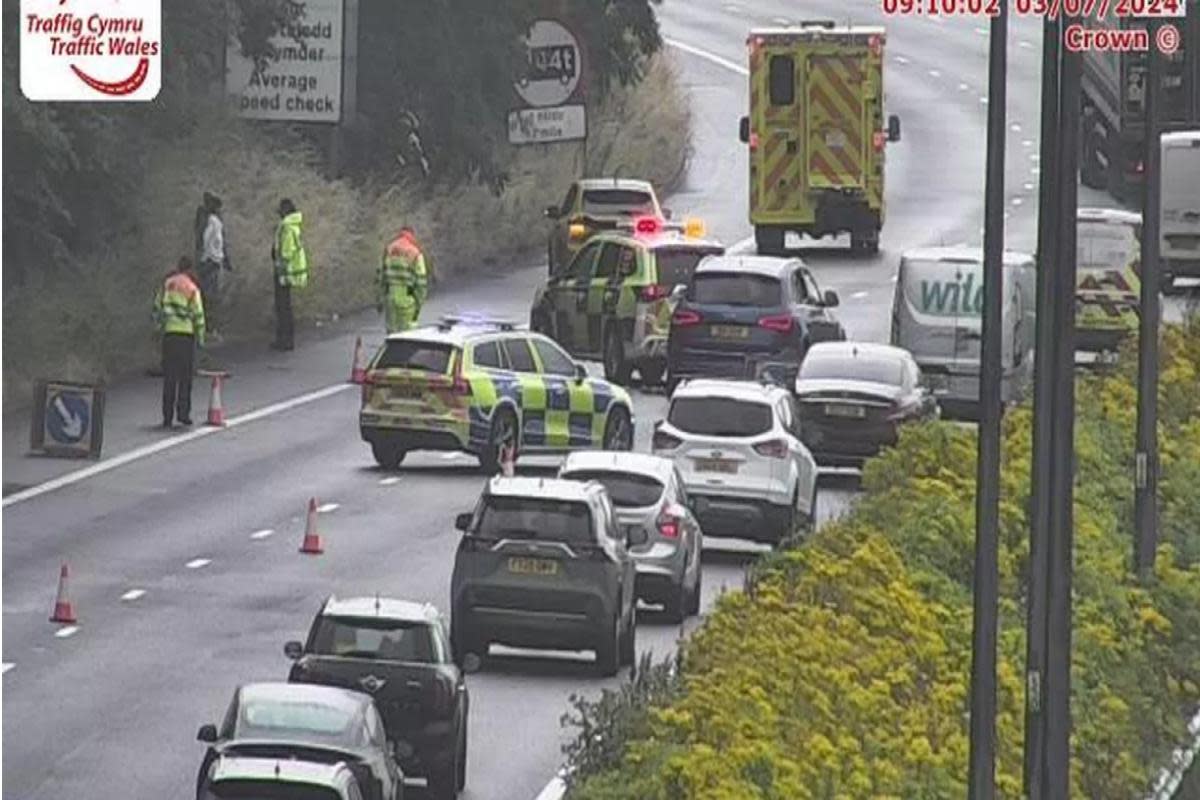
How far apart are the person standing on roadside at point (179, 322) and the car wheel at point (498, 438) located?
3514 millimetres

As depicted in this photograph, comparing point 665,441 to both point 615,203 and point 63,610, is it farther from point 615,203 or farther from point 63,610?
point 615,203

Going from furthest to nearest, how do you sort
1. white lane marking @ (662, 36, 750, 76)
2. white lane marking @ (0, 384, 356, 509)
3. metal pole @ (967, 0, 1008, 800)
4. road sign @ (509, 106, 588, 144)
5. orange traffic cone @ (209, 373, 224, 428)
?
white lane marking @ (662, 36, 750, 76)
road sign @ (509, 106, 588, 144)
orange traffic cone @ (209, 373, 224, 428)
white lane marking @ (0, 384, 356, 509)
metal pole @ (967, 0, 1008, 800)

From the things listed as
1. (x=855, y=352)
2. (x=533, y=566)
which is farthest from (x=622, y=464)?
(x=855, y=352)

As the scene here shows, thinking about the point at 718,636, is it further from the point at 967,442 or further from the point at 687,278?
the point at 687,278

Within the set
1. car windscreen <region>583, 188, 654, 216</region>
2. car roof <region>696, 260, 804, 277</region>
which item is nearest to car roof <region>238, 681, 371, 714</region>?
car roof <region>696, 260, 804, 277</region>

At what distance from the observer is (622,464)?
110 ft

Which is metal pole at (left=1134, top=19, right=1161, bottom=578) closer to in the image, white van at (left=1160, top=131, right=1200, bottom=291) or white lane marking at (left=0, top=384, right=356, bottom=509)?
white lane marking at (left=0, top=384, right=356, bottom=509)

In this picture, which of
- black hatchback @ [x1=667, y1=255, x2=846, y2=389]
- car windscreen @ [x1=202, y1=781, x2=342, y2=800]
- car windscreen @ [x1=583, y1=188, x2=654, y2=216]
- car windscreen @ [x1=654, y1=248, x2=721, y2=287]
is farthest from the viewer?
car windscreen @ [x1=583, y1=188, x2=654, y2=216]

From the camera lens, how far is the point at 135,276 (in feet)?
157

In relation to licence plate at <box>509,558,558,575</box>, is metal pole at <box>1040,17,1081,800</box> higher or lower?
higher

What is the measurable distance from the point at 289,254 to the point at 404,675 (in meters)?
22.4

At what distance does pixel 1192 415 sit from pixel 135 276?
15726 millimetres

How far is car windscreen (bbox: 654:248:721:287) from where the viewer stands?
164 ft

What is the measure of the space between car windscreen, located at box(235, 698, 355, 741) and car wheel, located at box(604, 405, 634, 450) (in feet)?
57.5
